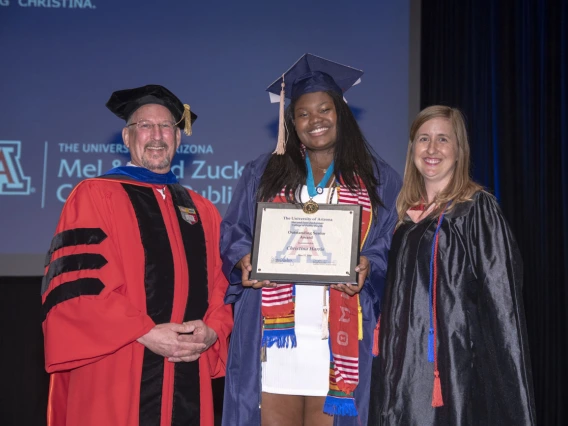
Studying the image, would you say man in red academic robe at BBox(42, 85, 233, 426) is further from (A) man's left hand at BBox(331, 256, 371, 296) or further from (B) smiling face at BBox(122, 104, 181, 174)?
(A) man's left hand at BBox(331, 256, 371, 296)

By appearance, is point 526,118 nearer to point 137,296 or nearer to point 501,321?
point 501,321

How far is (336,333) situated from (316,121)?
966 millimetres

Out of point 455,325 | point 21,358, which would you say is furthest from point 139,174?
point 21,358

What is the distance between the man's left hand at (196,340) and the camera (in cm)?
287

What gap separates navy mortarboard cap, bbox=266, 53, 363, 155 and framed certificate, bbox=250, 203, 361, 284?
1.35 ft

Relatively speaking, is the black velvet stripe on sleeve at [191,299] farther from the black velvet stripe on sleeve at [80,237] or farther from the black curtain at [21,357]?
the black curtain at [21,357]

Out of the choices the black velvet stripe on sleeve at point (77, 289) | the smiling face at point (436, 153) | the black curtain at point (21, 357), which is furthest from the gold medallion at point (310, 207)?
the black curtain at point (21, 357)

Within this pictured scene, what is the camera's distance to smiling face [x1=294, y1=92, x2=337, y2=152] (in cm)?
298

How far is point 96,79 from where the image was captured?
492 cm

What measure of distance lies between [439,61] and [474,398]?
3274 mm

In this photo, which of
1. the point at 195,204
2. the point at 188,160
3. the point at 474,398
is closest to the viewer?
the point at 474,398

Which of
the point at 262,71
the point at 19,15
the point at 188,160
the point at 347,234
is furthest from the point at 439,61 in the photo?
the point at 19,15

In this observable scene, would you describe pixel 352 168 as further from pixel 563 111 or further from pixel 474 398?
pixel 563 111

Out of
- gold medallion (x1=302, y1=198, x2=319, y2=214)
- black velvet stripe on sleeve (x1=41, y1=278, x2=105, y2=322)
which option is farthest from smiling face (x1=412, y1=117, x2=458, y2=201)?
black velvet stripe on sleeve (x1=41, y1=278, x2=105, y2=322)
